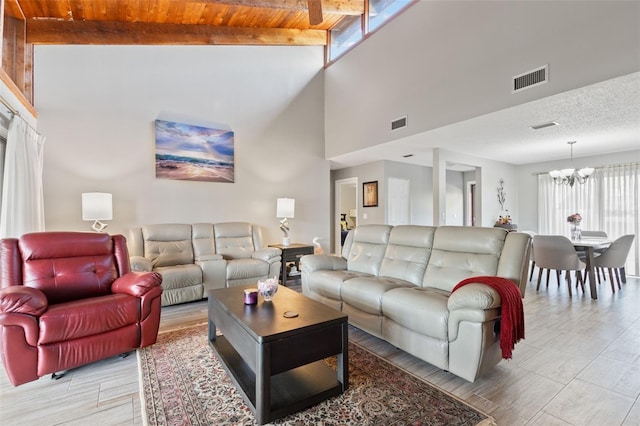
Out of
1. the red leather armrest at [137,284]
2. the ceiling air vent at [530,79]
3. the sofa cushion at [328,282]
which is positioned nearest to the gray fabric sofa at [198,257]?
the red leather armrest at [137,284]

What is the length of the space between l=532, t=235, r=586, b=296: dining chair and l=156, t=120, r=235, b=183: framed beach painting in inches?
194

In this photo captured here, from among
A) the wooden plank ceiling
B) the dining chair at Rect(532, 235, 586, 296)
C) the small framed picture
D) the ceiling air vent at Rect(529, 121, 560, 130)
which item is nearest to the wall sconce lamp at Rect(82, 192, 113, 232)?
the wooden plank ceiling

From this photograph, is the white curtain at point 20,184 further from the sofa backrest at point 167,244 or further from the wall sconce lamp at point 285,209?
the wall sconce lamp at point 285,209

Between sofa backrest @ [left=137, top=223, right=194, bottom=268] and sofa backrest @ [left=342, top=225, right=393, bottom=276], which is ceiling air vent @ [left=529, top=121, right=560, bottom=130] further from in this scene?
sofa backrest @ [left=137, top=223, right=194, bottom=268]

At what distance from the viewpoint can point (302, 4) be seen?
4.45m

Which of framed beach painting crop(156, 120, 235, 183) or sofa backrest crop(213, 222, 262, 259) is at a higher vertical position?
framed beach painting crop(156, 120, 235, 183)

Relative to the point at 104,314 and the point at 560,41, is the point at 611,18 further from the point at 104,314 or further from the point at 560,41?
the point at 104,314

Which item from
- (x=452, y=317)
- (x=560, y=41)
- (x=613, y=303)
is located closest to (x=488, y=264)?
(x=452, y=317)

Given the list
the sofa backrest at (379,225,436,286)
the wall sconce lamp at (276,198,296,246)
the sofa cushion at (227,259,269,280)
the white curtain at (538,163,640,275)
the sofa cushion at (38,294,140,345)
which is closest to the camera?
the sofa cushion at (38,294,140,345)

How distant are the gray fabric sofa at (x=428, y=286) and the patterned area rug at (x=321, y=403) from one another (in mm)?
283

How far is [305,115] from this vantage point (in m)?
6.00

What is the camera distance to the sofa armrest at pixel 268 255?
174 inches

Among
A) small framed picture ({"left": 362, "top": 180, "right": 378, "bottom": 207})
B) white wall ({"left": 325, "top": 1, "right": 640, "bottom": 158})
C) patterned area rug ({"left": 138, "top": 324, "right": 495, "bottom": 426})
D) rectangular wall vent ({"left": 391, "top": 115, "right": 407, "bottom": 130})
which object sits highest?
white wall ({"left": 325, "top": 1, "right": 640, "bottom": 158})

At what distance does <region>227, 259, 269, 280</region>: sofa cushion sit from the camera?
4.07 meters
